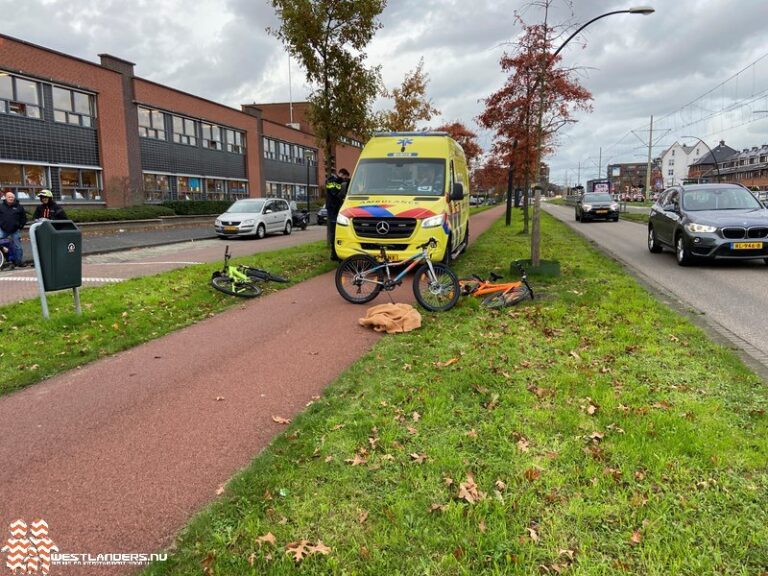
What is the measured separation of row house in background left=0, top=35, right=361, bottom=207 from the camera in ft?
72.5

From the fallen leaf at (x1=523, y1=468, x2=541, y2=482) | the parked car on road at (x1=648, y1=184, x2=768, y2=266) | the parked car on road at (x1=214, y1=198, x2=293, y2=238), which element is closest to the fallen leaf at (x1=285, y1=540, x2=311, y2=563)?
the fallen leaf at (x1=523, y1=468, x2=541, y2=482)

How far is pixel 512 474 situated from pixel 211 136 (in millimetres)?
36977

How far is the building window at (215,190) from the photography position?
35.8 meters

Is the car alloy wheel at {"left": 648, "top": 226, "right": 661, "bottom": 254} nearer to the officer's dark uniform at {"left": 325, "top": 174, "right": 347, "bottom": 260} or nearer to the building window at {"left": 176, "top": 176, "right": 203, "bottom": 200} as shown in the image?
the officer's dark uniform at {"left": 325, "top": 174, "right": 347, "bottom": 260}

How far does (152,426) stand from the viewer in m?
3.96

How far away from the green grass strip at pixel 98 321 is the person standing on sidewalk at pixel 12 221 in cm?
491

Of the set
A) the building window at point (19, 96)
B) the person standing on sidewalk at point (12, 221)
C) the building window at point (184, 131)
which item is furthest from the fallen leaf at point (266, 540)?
the building window at point (184, 131)

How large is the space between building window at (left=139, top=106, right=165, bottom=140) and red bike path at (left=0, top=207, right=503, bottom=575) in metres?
26.6

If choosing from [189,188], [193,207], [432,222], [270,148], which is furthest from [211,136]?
[432,222]

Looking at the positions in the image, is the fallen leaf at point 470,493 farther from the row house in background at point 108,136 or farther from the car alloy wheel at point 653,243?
the row house in background at point 108,136

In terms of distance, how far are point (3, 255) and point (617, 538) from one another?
14228 mm

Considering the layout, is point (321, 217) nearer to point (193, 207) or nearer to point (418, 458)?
point (193, 207)

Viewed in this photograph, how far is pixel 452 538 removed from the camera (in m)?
2.54

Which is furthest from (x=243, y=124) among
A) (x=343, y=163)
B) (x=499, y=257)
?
(x=499, y=257)
